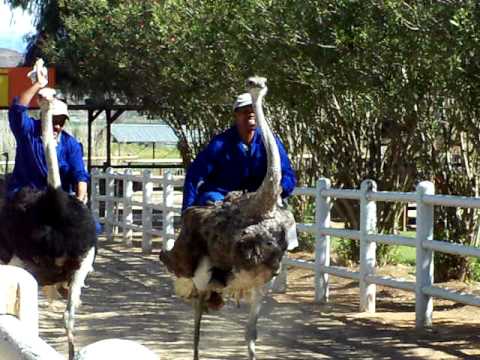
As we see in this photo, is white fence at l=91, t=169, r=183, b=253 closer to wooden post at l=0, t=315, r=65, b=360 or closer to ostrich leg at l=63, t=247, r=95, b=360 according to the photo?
ostrich leg at l=63, t=247, r=95, b=360

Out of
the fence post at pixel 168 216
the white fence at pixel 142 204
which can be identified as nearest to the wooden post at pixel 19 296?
the fence post at pixel 168 216

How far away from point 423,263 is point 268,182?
3.22 meters

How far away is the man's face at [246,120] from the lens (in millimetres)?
7969

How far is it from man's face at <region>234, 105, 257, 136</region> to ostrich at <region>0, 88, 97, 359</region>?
1237 millimetres

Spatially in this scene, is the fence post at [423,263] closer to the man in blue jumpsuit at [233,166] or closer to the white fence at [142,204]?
the man in blue jumpsuit at [233,166]

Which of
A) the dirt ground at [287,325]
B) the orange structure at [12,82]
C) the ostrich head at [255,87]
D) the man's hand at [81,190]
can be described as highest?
the orange structure at [12,82]

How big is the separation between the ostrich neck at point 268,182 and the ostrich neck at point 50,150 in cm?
149

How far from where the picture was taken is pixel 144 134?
36750 mm

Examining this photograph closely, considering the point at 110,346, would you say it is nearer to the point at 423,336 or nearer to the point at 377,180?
the point at 423,336

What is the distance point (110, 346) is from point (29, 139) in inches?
215

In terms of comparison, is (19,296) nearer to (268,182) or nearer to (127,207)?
(268,182)

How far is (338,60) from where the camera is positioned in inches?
428

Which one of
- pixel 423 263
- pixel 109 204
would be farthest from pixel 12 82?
pixel 423 263

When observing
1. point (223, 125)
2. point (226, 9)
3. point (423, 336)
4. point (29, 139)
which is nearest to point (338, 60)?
point (226, 9)
